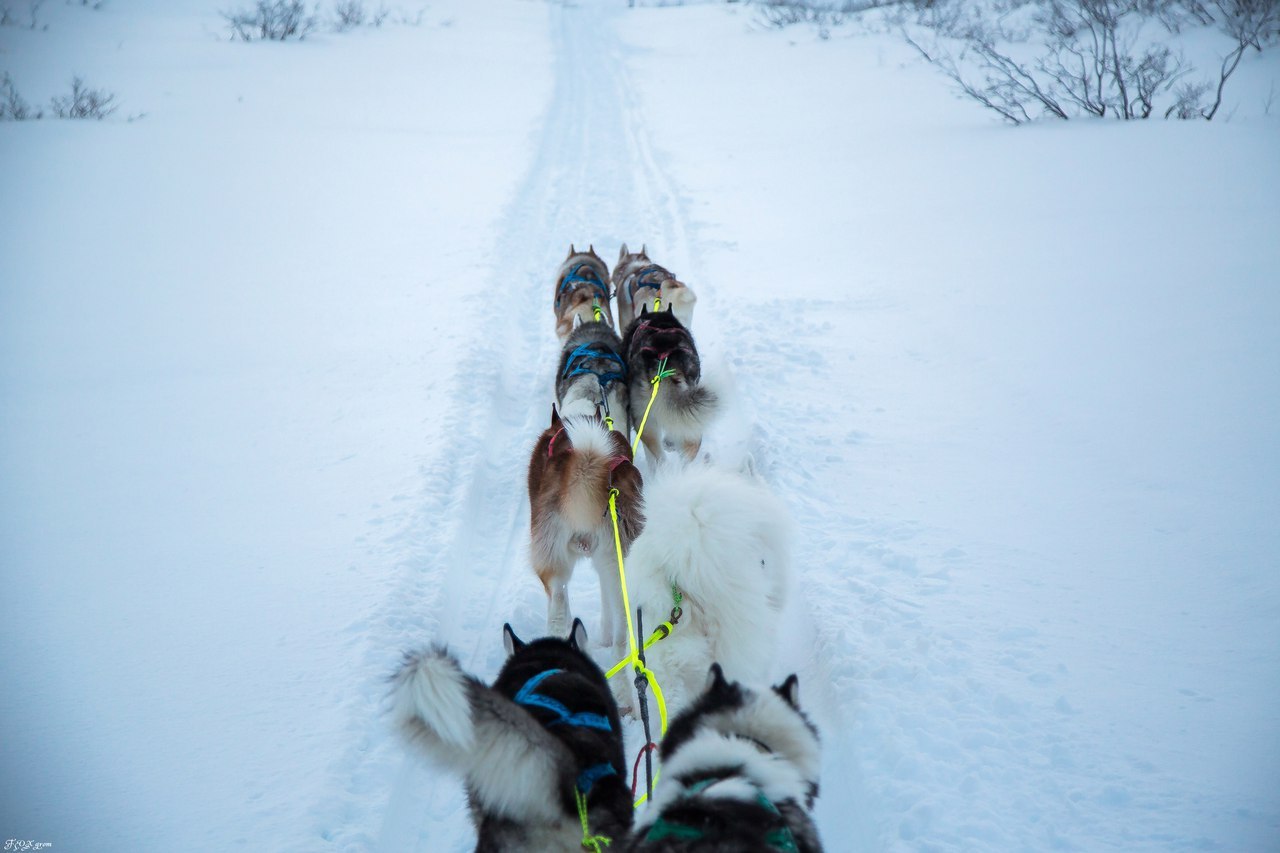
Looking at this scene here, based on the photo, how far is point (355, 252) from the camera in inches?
335

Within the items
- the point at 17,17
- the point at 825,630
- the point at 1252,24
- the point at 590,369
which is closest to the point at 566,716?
the point at 825,630

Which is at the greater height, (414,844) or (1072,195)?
(1072,195)

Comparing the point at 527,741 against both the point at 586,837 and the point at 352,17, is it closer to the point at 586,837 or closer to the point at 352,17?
the point at 586,837

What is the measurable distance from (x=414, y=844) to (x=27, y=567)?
110 inches

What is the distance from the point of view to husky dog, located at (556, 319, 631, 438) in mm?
3984

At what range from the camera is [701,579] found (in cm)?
242

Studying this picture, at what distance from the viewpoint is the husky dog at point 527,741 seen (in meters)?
1.48

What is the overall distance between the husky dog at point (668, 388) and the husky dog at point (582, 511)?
37.3 inches

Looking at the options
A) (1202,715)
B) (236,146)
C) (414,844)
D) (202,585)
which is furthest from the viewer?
(236,146)

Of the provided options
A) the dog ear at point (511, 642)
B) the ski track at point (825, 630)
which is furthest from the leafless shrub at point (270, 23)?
the dog ear at point (511, 642)

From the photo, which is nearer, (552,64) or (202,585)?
(202,585)

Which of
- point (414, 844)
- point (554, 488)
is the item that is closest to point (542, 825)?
point (414, 844)

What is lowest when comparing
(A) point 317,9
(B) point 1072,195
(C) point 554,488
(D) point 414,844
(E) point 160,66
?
(D) point 414,844

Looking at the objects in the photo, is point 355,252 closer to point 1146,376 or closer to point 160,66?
point 1146,376
